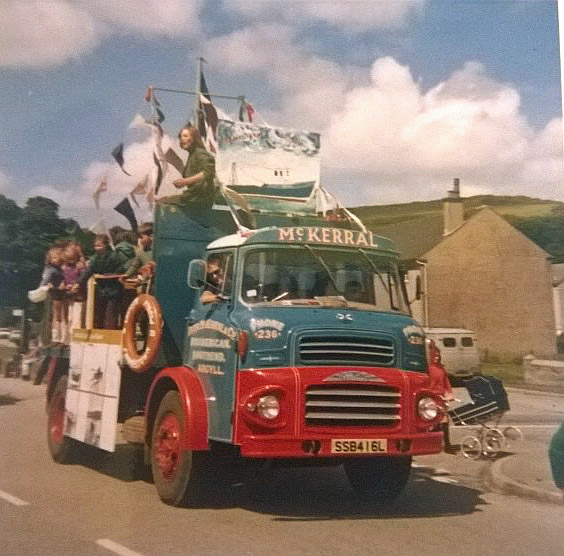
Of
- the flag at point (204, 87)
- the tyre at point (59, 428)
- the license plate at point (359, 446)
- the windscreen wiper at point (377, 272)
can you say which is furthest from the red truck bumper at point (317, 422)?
the tyre at point (59, 428)

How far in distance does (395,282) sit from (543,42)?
2.08 metres

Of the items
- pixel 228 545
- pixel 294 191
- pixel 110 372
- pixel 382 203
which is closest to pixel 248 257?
pixel 294 191

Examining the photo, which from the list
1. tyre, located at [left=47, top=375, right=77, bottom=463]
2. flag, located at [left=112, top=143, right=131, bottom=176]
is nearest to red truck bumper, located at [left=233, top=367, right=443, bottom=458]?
flag, located at [left=112, top=143, right=131, bottom=176]

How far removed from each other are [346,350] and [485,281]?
131 cm

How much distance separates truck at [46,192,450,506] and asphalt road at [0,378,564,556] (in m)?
0.24

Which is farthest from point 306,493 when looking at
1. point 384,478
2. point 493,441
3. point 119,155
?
point 119,155

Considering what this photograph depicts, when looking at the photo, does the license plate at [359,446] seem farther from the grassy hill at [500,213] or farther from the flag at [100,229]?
the flag at [100,229]

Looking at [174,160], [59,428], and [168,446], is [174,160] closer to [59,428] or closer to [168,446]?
[168,446]

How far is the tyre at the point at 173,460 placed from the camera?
224 inches

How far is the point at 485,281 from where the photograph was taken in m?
6.11

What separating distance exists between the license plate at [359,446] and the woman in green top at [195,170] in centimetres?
206

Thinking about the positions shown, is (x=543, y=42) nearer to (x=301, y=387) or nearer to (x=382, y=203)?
(x=382, y=203)

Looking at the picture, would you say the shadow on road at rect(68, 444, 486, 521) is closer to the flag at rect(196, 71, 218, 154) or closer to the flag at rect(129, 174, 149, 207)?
the flag at rect(129, 174, 149, 207)

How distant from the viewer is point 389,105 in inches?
237
